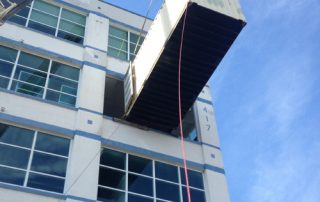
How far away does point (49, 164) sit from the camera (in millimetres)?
15609

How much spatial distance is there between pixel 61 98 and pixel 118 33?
594cm

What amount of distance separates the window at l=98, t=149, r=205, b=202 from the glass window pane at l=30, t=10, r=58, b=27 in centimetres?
709

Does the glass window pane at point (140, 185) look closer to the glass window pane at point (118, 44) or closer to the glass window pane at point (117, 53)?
the glass window pane at point (117, 53)

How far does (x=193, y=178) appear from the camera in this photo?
1825 cm

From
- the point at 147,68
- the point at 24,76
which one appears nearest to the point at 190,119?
the point at 147,68

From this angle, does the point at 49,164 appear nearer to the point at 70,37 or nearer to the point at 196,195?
the point at 196,195

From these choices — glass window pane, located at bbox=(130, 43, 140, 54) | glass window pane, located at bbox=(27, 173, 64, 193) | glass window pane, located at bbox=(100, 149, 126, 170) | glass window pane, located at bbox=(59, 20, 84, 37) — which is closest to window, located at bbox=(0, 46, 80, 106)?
glass window pane, located at bbox=(100, 149, 126, 170)

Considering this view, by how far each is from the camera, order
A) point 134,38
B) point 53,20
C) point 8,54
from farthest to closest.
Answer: point 134,38
point 53,20
point 8,54

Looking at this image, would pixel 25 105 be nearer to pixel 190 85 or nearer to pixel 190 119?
pixel 190 85

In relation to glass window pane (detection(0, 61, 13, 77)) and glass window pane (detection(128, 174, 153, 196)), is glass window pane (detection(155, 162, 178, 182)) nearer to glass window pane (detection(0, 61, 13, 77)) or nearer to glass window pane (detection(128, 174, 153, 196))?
glass window pane (detection(128, 174, 153, 196))

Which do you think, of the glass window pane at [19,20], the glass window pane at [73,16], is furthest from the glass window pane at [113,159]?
the glass window pane at [73,16]

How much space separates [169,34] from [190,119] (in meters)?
5.57

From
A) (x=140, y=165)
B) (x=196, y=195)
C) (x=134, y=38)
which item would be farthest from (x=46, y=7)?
(x=196, y=195)

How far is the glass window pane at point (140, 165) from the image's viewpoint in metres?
17.2
